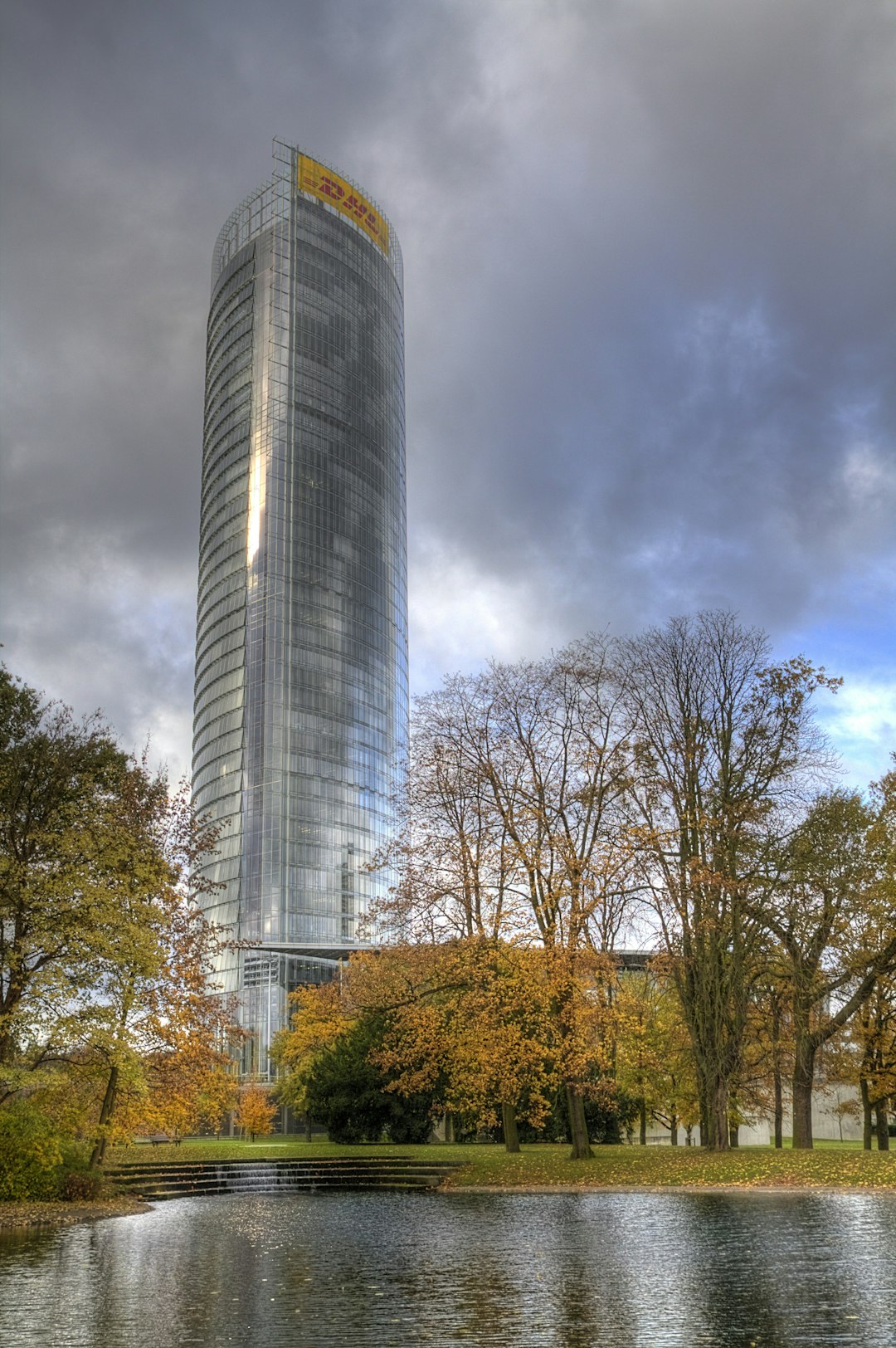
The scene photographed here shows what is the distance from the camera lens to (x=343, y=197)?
167500mm

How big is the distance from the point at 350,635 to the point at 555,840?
124105mm

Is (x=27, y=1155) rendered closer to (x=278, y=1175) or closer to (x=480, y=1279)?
(x=278, y=1175)

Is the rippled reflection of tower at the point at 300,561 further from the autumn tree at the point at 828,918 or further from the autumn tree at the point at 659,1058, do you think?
the autumn tree at the point at 828,918

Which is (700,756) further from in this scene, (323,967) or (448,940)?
(323,967)

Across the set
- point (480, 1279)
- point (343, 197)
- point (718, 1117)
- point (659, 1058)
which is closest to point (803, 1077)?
point (718, 1117)

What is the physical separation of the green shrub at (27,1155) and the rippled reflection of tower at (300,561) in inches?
4228

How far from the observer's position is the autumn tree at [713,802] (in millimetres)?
31531

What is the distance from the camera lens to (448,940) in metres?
31.5

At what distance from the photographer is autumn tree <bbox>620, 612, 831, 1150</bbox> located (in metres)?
31.5

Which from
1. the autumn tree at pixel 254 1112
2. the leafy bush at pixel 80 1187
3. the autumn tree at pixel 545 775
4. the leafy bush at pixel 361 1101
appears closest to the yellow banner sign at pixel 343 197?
the autumn tree at pixel 254 1112

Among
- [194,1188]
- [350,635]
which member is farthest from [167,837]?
→ [350,635]

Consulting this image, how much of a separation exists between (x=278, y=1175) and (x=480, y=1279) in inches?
921

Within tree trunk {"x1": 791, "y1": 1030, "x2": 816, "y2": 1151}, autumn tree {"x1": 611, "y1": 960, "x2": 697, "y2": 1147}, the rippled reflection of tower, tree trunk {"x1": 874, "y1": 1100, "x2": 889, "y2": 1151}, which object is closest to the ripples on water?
tree trunk {"x1": 791, "y1": 1030, "x2": 816, "y2": 1151}

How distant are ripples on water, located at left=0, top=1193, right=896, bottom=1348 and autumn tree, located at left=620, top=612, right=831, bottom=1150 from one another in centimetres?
1083
